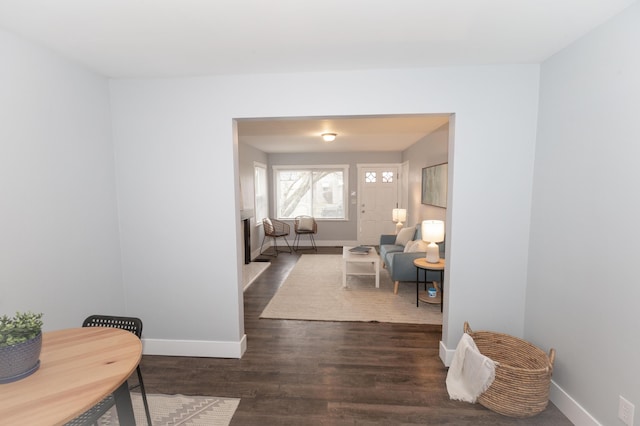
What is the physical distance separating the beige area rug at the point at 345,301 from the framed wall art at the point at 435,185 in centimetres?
130

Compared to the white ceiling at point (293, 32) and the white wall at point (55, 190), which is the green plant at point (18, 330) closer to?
the white wall at point (55, 190)

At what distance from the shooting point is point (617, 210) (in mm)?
1526

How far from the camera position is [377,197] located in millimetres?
7496

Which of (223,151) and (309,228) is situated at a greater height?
(223,151)

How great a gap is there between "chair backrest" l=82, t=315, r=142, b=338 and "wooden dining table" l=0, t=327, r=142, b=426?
0.44 ft

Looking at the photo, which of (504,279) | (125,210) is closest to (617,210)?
(504,279)

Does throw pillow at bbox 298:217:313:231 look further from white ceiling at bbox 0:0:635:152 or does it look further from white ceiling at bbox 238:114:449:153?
white ceiling at bbox 0:0:635:152

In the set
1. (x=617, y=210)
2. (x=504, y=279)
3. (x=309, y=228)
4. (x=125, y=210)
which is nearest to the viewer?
(x=617, y=210)

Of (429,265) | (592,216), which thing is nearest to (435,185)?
(429,265)

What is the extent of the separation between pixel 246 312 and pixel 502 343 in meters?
2.57

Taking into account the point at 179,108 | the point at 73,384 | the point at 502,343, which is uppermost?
the point at 179,108

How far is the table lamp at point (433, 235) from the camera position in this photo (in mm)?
3406

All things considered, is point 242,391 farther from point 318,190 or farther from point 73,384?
point 318,190

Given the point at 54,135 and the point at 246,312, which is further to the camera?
the point at 246,312
